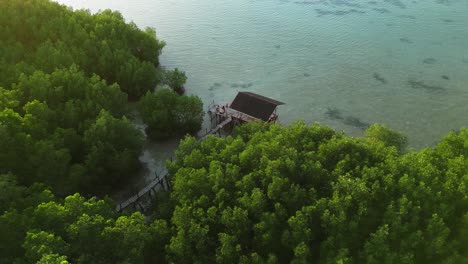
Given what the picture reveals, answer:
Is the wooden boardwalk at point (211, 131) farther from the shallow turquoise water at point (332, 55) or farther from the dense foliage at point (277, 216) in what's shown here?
the dense foliage at point (277, 216)

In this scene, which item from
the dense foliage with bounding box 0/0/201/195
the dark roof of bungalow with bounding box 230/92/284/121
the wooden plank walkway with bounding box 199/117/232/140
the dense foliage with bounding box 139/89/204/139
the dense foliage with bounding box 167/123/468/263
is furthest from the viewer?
the wooden plank walkway with bounding box 199/117/232/140


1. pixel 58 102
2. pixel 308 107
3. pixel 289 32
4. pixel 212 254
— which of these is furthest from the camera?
pixel 289 32

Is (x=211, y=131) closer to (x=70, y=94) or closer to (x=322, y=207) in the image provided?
(x=70, y=94)

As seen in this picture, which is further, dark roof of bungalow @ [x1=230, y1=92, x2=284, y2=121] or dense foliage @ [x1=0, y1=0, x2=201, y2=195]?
dark roof of bungalow @ [x1=230, y1=92, x2=284, y2=121]

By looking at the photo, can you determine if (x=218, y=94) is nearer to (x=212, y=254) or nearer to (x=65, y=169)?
(x=65, y=169)

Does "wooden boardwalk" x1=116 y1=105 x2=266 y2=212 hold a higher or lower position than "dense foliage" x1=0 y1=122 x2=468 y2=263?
lower

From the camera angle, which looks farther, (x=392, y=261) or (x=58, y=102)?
(x=58, y=102)

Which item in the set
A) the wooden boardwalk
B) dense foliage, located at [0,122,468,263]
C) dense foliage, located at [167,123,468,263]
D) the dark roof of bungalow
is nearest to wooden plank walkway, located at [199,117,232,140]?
the wooden boardwalk

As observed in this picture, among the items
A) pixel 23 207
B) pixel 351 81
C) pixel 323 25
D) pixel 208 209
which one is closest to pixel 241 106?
pixel 351 81

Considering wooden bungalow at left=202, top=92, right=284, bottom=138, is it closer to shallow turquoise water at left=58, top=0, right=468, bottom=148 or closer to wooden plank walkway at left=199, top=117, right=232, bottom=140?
wooden plank walkway at left=199, top=117, right=232, bottom=140
